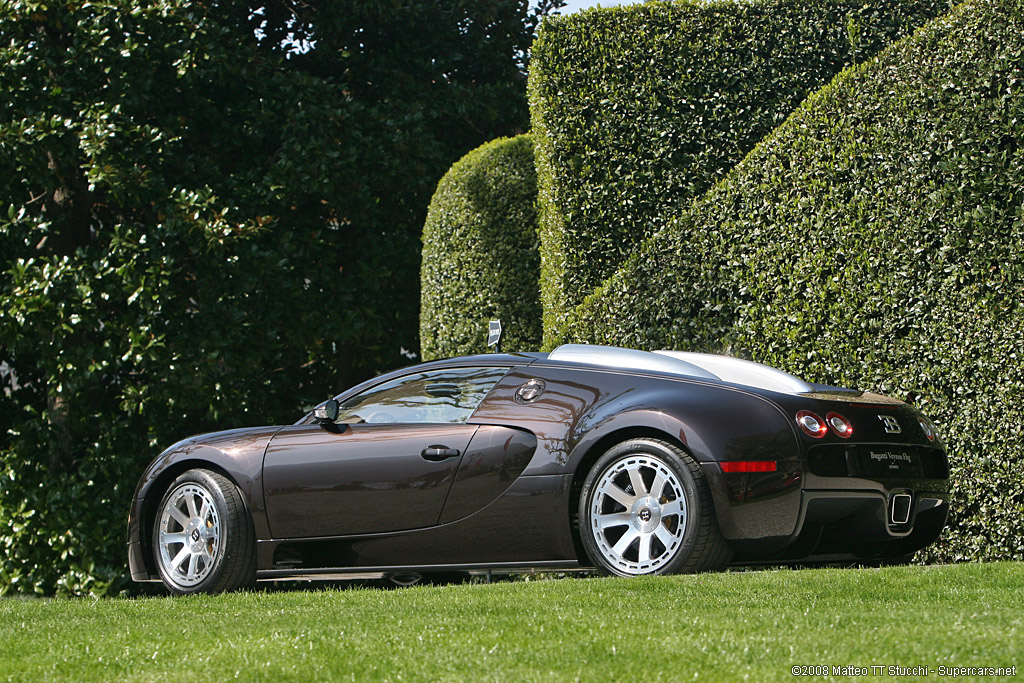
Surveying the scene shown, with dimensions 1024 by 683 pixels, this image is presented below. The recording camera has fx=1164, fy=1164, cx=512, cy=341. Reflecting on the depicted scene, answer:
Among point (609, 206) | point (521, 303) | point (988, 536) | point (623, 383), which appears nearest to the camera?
point (623, 383)

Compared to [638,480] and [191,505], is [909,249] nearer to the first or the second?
[638,480]

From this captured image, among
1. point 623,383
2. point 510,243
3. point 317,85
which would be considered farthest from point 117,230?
point 623,383

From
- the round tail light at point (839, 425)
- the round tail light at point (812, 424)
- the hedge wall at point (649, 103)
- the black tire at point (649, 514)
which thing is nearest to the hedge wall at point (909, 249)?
the hedge wall at point (649, 103)

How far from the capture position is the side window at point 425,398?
20.9ft

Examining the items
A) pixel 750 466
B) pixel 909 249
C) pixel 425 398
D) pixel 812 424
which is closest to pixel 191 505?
pixel 425 398

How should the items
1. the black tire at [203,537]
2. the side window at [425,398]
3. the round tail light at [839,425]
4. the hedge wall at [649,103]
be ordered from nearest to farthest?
1. the round tail light at [839,425]
2. the side window at [425,398]
3. the black tire at [203,537]
4. the hedge wall at [649,103]

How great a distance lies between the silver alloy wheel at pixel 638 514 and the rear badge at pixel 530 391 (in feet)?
2.05

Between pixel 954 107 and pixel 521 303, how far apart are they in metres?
5.19

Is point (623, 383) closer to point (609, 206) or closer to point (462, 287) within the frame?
point (609, 206)

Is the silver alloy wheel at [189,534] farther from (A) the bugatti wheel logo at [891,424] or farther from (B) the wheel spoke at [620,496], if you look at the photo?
(A) the bugatti wheel logo at [891,424]

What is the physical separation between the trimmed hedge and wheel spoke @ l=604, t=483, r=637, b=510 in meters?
5.84

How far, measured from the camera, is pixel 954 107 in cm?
729

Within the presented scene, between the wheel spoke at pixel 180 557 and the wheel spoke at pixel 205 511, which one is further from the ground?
the wheel spoke at pixel 205 511

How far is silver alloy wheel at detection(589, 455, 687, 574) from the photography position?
18.5ft
